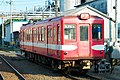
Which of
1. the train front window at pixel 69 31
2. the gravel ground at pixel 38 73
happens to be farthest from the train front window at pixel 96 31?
the gravel ground at pixel 38 73

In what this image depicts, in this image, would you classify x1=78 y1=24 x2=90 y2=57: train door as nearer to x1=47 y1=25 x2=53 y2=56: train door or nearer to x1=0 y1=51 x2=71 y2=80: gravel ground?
x1=0 y1=51 x2=71 y2=80: gravel ground

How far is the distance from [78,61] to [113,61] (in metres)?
2.95

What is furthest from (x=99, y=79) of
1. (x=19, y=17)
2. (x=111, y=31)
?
(x=19, y=17)

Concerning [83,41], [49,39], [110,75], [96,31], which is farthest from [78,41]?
[49,39]

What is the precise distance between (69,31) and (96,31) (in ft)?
4.51

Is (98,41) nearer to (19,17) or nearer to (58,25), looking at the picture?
(58,25)

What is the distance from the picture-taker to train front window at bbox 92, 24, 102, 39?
16.5 m

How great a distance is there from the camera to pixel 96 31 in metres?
16.6

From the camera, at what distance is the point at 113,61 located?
1861cm

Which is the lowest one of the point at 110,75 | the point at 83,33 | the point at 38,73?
the point at 38,73

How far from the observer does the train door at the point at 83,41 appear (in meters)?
16.2

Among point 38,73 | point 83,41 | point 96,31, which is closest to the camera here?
point 83,41

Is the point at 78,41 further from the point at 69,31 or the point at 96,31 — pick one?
the point at 96,31

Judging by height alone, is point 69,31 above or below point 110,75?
above
